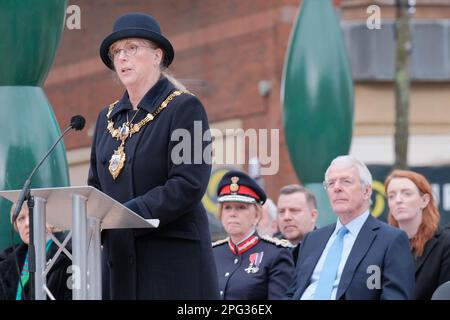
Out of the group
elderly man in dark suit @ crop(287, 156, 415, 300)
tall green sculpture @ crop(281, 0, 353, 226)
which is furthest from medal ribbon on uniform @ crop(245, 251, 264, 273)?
tall green sculpture @ crop(281, 0, 353, 226)

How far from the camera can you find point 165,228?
5.20 metres

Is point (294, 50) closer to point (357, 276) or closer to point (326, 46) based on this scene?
point (326, 46)

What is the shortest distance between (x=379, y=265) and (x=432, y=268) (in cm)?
110

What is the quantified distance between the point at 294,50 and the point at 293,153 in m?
0.97

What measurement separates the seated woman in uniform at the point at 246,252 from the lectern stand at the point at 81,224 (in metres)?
2.09

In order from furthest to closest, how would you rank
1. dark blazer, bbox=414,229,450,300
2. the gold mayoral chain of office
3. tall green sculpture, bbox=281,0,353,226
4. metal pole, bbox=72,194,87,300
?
tall green sculpture, bbox=281,0,353,226
dark blazer, bbox=414,229,450,300
the gold mayoral chain of office
metal pole, bbox=72,194,87,300

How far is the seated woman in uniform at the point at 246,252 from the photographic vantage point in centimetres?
698

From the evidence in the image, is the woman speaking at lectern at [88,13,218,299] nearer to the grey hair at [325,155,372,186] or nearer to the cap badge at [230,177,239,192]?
the grey hair at [325,155,372,186]

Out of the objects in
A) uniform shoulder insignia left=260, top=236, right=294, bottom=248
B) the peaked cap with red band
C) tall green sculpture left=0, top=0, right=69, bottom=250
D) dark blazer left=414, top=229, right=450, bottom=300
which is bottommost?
dark blazer left=414, top=229, right=450, bottom=300

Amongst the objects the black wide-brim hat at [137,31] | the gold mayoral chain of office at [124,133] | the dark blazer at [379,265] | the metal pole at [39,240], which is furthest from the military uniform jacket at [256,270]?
the metal pole at [39,240]

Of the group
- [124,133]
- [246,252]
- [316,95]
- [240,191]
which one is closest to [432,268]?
[246,252]

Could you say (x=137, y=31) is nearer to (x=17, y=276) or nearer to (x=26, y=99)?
(x=26, y=99)

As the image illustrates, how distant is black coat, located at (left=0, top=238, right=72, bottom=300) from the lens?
22.0ft
